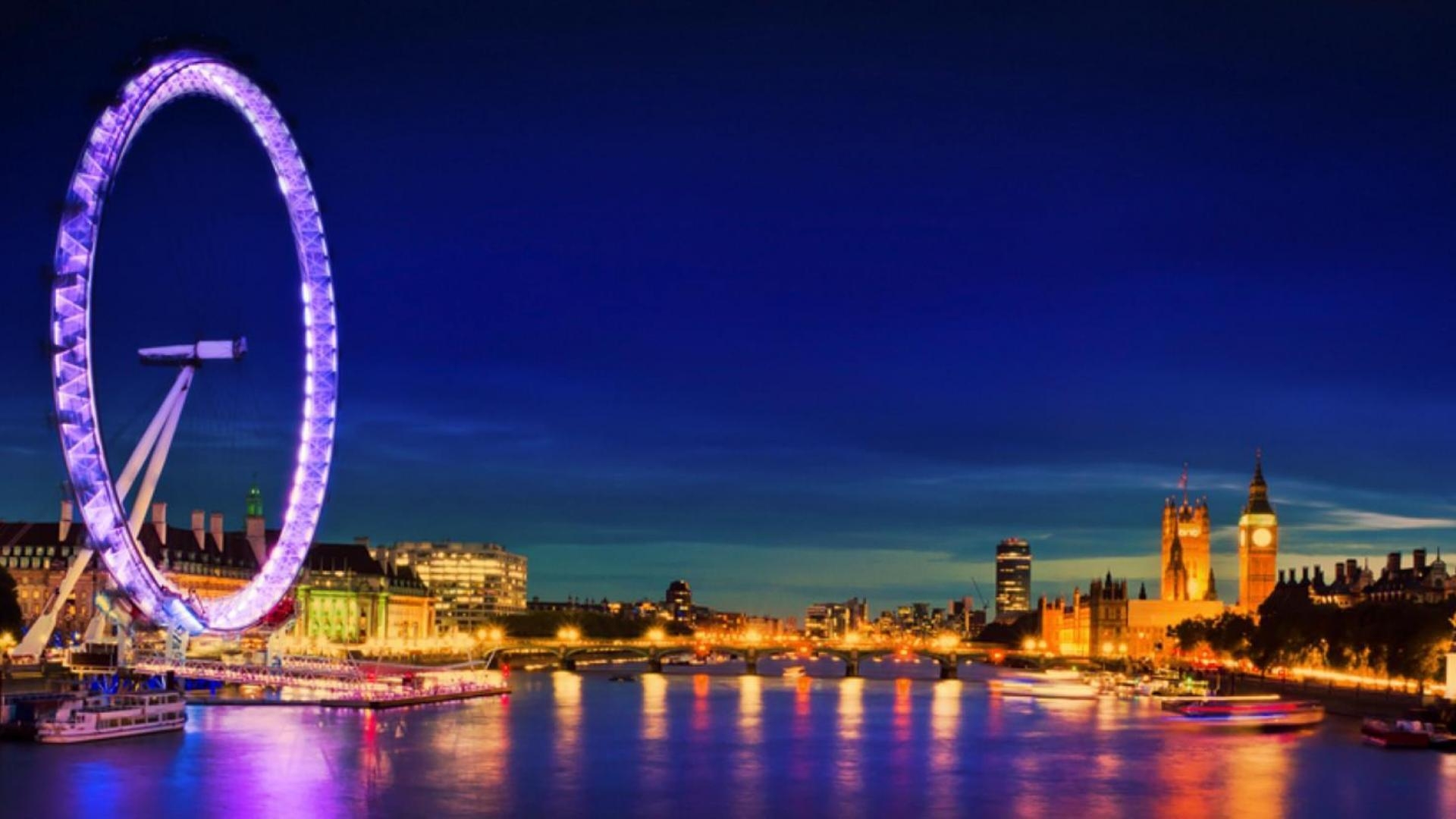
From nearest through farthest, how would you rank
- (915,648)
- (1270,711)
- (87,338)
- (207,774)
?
(207,774), (87,338), (1270,711), (915,648)

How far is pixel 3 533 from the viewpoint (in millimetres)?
166125

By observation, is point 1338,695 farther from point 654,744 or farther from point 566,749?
point 566,749

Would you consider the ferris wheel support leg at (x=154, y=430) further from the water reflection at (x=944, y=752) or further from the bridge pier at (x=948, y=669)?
the bridge pier at (x=948, y=669)

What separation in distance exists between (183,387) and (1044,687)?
85529 millimetres

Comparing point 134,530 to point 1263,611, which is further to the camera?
point 1263,611

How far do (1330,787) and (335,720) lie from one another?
156ft

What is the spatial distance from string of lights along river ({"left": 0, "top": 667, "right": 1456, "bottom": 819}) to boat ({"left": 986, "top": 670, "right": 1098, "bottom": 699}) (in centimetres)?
3256

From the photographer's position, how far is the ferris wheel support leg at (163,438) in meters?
89.9

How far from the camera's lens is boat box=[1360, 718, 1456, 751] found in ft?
275

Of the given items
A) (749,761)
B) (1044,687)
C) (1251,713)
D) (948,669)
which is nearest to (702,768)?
(749,761)

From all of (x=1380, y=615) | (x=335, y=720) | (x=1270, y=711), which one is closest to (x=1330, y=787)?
(x=1270, y=711)

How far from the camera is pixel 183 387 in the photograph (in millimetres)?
90000

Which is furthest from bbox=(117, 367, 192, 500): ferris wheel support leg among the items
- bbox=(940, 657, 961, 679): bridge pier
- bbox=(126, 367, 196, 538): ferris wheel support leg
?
bbox=(940, 657, 961, 679): bridge pier

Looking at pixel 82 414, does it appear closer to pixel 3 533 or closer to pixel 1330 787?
pixel 1330 787
